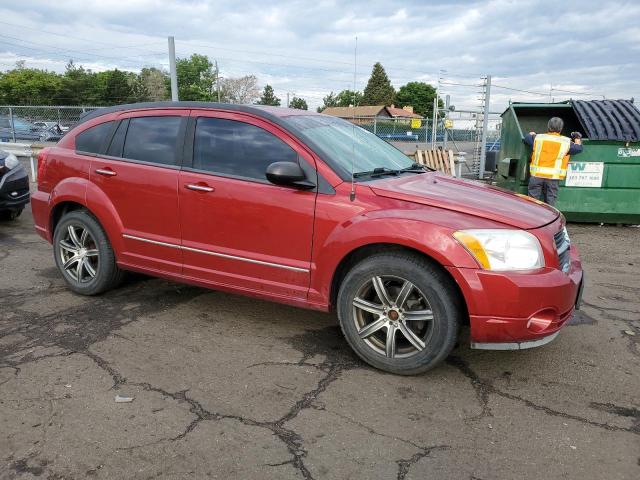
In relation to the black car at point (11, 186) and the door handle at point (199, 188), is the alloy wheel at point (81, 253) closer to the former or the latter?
the door handle at point (199, 188)

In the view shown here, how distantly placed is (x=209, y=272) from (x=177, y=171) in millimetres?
810

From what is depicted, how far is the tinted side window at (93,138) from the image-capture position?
15.1 ft

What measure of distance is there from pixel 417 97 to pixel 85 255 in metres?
106

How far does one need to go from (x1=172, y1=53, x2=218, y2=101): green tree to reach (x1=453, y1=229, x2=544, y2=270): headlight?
7565 cm

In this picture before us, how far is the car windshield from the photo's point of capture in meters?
3.79

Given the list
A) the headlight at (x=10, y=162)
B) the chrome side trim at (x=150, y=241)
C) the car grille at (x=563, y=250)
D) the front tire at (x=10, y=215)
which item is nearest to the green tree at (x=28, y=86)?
the front tire at (x=10, y=215)

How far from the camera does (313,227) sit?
354cm

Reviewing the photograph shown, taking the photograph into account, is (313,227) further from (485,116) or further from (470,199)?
(485,116)

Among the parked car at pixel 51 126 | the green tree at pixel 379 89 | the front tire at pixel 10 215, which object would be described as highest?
the green tree at pixel 379 89

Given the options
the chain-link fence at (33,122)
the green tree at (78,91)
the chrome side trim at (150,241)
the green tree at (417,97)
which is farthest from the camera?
the green tree at (417,97)

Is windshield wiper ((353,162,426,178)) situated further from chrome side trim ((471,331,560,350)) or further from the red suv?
chrome side trim ((471,331,560,350))

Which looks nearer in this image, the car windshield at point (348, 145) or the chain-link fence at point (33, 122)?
the car windshield at point (348, 145)

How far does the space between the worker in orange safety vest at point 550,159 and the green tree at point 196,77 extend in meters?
71.2

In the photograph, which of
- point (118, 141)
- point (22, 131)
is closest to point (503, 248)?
point (118, 141)
